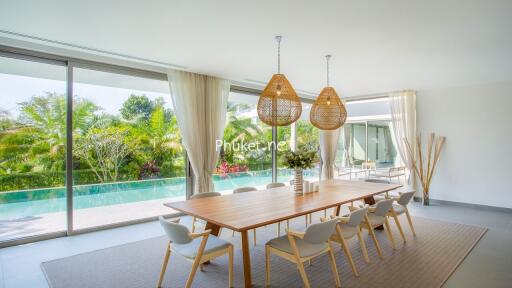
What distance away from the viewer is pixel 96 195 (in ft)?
14.9

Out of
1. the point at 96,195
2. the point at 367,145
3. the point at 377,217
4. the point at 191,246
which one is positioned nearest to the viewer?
the point at 191,246

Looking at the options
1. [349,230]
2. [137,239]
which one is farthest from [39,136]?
[349,230]

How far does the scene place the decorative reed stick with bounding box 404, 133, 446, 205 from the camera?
20.1ft

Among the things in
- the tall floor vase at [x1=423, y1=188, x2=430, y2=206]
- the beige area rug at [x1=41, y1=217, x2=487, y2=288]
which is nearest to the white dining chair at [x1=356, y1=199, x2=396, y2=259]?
the beige area rug at [x1=41, y1=217, x2=487, y2=288]

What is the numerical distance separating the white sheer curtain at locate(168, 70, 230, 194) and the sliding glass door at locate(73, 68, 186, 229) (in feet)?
1.14

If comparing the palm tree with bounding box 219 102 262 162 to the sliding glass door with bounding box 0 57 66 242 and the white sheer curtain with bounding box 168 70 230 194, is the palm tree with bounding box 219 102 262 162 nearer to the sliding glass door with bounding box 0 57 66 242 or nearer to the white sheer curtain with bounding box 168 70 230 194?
the white sheer curtain with bounding box 168 70 230 194

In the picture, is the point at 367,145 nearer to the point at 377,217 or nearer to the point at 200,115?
the point at 377,217

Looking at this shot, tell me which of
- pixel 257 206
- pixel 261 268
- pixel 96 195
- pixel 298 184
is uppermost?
pixel 298 184

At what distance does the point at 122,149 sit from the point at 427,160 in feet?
21.0

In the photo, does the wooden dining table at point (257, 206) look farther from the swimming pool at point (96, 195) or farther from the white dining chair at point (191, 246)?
the swimming pool at point (96, 195)

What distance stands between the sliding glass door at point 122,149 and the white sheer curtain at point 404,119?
16.5 ft

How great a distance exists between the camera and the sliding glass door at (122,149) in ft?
14.1

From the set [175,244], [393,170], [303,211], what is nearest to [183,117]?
[175,244]

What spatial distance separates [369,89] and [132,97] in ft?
16.7
